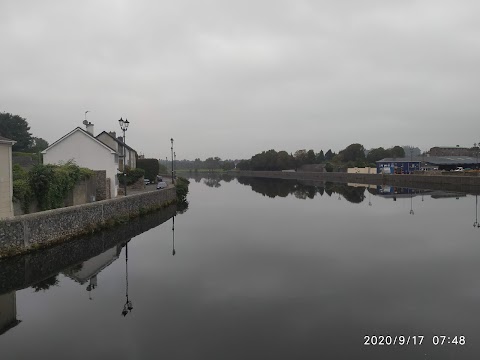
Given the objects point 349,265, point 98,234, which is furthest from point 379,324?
point 98,234

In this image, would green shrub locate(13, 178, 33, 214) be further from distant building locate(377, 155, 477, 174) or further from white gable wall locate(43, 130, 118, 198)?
distant building locate(377, 155, 477, 174)

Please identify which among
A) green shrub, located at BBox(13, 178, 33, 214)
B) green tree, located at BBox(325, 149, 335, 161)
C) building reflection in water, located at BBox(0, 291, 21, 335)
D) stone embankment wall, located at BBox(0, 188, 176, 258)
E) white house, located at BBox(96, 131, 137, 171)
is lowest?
building reflection in water, located at BBox(0, 291, 21, 335)

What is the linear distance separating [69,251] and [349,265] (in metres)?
12.8

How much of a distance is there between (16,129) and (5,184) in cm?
6971

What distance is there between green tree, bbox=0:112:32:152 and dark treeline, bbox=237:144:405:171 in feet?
276

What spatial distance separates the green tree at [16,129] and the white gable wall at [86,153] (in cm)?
4955

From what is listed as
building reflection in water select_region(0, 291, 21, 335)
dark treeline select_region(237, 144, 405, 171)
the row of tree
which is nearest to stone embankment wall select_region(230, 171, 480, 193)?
dark treeline select_region(237, 144, 405, 171)

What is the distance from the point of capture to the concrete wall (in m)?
16.9

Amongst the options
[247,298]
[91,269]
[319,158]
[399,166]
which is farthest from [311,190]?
[319,158]

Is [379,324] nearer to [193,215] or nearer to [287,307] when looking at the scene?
[287,307]

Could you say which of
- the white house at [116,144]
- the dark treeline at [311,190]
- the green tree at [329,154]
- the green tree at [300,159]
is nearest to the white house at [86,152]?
the white house at [116,144]

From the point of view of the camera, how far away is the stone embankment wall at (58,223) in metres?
14.8

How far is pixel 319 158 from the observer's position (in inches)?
6373

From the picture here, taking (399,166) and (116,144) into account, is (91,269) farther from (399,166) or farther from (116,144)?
(399,166)
